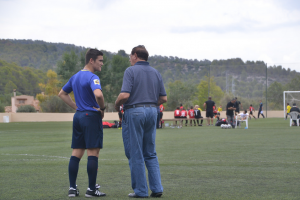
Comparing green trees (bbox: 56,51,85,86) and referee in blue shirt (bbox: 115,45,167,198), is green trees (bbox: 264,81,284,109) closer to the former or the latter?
green trees (bbox: 56,51,85,86)

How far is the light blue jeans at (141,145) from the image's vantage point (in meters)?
4.44

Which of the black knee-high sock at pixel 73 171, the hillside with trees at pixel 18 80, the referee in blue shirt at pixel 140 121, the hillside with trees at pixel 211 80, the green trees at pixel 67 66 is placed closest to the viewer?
the referee in blue shirt at pixel 140 121

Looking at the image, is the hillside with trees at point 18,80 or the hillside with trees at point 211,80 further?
the hillside with trees at point 18,80

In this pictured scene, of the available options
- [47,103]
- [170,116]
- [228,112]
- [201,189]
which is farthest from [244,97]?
[201,189]

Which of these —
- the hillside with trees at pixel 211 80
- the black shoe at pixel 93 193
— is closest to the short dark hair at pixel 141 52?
the black shoe at pixel 93 193

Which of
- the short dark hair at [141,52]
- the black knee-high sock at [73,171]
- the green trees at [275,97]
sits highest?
the green trees at [275,97]

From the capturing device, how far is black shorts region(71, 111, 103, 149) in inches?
176

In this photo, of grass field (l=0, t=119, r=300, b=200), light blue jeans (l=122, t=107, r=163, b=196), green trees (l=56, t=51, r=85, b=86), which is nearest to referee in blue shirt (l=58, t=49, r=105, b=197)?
grass field (l=0, t=119, r=300, b=200)

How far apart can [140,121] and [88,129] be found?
0.64m

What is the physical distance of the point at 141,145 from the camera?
14.8ft

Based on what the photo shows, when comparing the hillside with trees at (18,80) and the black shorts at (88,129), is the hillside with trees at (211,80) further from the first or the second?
the black shorts at (88,129)

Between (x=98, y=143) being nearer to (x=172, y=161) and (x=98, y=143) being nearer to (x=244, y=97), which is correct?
(x=172, y=161)

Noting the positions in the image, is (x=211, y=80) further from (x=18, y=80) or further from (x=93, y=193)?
(x=18, y=80)

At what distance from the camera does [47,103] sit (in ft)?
225
